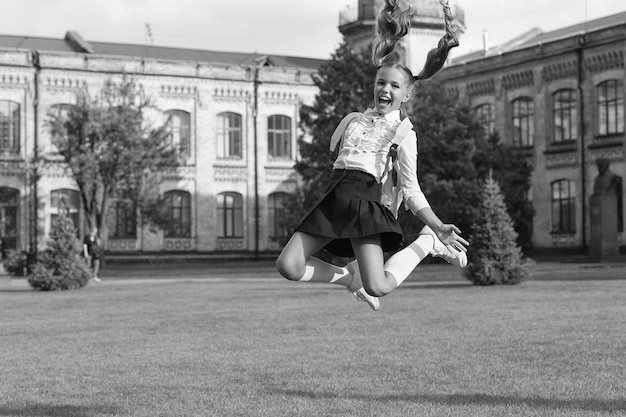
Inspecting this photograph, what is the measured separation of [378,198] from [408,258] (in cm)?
49

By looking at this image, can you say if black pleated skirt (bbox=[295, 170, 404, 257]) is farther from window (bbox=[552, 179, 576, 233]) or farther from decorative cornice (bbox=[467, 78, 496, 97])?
decorative cornice (bbox=[467, 78, 496, 97])

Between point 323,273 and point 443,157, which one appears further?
point 443,157

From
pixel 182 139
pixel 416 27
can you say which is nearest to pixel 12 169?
pixel 182 139

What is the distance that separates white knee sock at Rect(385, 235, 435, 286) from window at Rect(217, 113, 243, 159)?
168 feet

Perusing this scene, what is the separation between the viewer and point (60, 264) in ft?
98.8

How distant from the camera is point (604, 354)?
42.3 ft

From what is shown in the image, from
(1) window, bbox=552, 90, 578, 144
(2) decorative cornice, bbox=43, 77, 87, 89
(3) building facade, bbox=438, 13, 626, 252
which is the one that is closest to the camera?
(3) building facade, bbox=438, 13, 626, 252

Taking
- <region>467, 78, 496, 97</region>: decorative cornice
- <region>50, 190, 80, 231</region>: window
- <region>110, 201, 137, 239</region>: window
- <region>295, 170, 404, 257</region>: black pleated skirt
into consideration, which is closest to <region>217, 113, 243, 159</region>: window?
<region>110, 201, 137, 239</region>: window

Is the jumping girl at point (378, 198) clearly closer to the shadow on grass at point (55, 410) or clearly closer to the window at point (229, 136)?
the shadow on grass at point (55, 410)

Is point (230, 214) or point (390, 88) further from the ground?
point (390, 88)

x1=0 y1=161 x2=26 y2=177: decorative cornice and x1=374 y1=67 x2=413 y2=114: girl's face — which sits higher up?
x1=0 y1=161 x2=26 y2=177: decorative cornice

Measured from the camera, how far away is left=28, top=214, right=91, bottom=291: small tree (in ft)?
97.7

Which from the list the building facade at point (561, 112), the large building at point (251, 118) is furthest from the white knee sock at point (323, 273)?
the large building at point (251, 118)

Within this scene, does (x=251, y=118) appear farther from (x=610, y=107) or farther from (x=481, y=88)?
(x=610, y=107)
